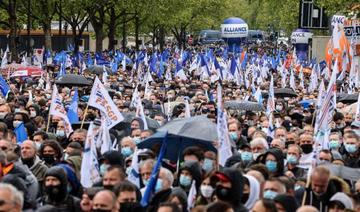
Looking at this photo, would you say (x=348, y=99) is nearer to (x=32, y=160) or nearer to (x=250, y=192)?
(x=32, y=160)

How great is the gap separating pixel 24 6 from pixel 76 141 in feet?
137

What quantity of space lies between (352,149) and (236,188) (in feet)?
16.3

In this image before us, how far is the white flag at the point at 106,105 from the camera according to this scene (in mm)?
15125

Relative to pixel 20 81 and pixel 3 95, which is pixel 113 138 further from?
pixel 20 81

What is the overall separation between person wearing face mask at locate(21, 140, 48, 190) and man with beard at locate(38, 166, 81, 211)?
73.5 inches

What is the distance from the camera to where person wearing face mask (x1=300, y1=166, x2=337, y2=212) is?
32.9ft

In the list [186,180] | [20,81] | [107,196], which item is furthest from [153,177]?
[20,81]

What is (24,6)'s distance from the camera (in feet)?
179

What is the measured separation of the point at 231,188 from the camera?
29.9ft

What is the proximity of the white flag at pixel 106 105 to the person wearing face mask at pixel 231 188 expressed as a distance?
18.9ft

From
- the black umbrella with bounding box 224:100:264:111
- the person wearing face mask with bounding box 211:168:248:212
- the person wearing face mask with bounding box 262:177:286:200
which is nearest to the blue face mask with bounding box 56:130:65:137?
the black umbrella with bounding box 224:100:264:111

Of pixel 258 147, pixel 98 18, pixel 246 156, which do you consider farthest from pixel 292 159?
pixel 98 18

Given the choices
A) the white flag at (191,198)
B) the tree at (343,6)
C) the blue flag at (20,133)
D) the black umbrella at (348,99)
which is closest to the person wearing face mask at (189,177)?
the white flag at (191,198)

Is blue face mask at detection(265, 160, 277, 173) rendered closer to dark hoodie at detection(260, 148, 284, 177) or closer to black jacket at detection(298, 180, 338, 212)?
dark hoodie at detection(260, 148, 284, 177)
